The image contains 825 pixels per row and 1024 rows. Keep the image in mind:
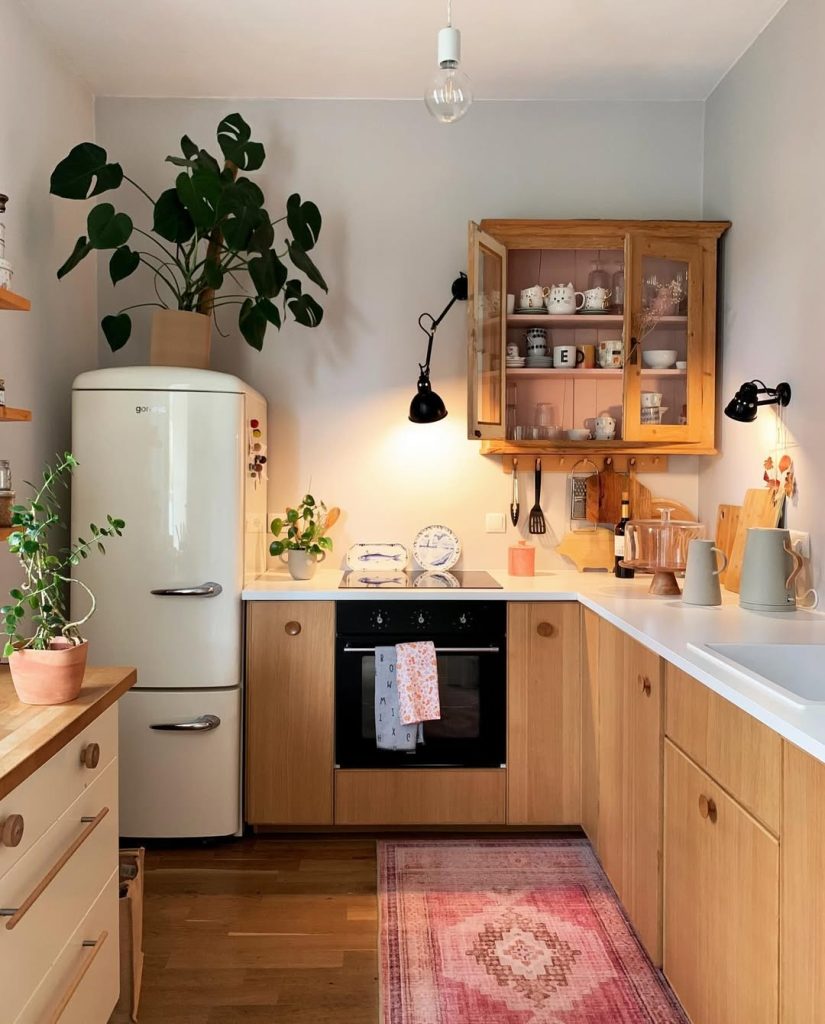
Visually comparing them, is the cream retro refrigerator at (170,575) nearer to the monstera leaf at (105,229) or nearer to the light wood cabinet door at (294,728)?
the light wood cabinet door at (294,728)

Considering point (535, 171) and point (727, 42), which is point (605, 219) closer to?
point (535, 171)

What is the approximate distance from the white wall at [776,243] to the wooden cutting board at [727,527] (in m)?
0.05

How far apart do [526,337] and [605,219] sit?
1.96 feet

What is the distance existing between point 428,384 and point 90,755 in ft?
6.89

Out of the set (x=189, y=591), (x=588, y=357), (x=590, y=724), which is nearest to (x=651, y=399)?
(x=588, y=357)

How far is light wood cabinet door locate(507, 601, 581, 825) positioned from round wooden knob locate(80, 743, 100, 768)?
160cm

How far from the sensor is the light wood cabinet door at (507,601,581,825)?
2.98m

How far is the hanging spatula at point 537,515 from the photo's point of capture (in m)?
3.51

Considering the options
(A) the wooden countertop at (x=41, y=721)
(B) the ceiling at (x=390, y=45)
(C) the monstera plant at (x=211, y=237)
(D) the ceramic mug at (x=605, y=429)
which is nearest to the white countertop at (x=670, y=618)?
(D) the ceramic mug at (x=605, y=429)

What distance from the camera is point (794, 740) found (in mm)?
1307

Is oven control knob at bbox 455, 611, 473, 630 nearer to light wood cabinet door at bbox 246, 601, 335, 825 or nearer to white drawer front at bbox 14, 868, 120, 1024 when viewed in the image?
light wood cabinet door at bbox 246, 601, 335, 825

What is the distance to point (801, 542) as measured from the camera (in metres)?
2.59

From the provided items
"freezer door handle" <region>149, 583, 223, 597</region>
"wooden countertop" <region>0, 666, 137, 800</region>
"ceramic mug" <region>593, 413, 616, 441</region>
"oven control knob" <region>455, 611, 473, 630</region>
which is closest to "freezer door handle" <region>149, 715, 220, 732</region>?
"freezer door handle" <region>149, 583, 223, 597</region>

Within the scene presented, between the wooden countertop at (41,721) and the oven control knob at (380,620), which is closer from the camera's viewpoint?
the wooden countertop at (41,721)
